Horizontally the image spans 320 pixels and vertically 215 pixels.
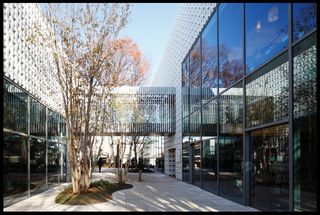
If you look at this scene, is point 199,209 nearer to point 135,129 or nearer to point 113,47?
point 113,47

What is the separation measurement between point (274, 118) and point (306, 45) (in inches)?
103

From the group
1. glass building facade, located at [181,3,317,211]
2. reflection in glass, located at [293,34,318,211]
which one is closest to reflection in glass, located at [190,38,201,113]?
glass building facade, located at [181,3,317,211]

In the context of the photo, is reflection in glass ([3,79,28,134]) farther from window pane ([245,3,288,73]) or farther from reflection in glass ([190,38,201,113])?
reflection in glass ([190,38,201,113])

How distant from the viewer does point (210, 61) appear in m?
18.7

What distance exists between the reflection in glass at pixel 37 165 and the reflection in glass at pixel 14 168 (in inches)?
41.8

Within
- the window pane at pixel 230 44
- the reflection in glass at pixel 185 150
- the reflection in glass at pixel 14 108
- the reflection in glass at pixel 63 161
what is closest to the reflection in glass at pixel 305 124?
the window pane at pixel 230 44

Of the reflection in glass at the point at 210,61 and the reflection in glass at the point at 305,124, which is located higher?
the reflection in glass at the point at 210,61

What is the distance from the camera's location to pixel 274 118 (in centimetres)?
1051

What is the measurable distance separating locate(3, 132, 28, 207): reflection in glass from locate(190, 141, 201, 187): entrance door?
395 inches

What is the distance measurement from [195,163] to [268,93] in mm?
12641

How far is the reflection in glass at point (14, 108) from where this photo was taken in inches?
526

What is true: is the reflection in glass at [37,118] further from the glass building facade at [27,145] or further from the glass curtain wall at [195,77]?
the glass curtain wall at [195,77]

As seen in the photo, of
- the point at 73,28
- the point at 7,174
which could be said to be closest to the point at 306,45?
the point at 73,28

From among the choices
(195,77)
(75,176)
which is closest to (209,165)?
(195,77)
